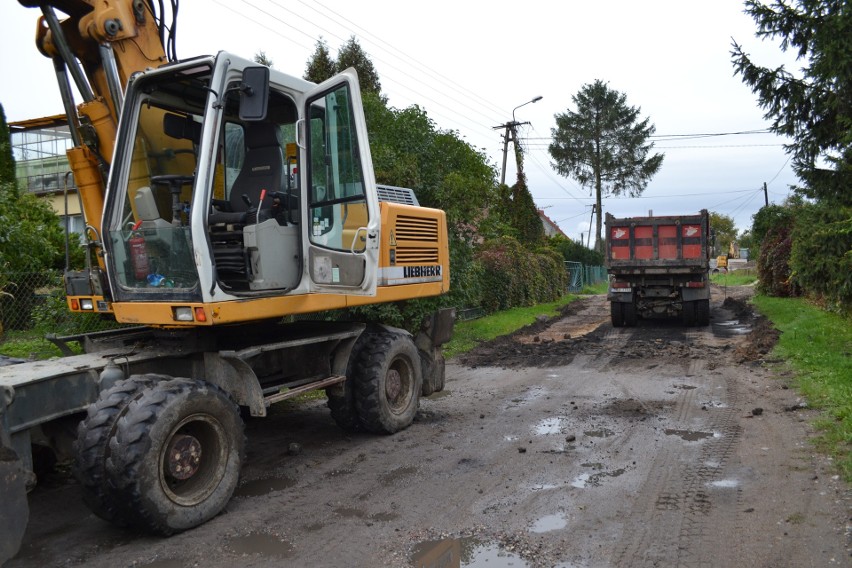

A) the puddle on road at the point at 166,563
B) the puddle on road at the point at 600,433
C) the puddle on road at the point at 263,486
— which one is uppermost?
the puddle on road at the point at 600,433

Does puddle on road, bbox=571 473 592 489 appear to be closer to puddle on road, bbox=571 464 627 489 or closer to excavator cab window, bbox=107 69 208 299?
puddle on road, bbox=571 464 627 489

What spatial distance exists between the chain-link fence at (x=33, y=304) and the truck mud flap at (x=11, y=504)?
533 centimetres

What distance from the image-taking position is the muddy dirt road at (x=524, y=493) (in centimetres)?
416

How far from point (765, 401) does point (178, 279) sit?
6754 millimetres

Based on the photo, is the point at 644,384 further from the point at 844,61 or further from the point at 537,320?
the point at 537,320

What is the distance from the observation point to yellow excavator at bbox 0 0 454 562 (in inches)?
169

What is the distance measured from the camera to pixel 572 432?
274 inches

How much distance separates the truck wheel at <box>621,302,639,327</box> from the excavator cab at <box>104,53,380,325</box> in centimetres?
1230

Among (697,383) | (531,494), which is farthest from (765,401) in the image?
(531,494)

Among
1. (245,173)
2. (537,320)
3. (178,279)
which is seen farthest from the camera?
(537,320)

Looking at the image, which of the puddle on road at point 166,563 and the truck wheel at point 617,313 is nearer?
the puddle on road at point 166,563

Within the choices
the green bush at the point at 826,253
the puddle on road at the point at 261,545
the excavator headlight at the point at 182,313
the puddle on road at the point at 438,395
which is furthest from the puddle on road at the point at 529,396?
the green bush at the point at 826,253

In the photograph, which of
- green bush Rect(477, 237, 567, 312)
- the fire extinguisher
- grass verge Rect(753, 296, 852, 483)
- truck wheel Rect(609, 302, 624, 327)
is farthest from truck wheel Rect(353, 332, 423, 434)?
truck wheel Rect(609, 302, 624, 327)

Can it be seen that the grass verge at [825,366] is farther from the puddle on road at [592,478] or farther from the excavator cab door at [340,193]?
the excavator cab door at [340,193]
